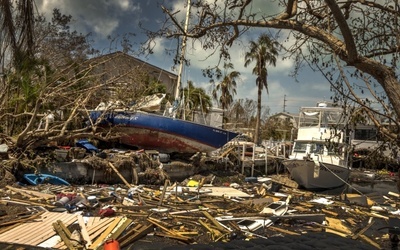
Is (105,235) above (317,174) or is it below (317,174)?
below

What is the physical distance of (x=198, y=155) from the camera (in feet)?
74.2

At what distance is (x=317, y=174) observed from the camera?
20875 mm

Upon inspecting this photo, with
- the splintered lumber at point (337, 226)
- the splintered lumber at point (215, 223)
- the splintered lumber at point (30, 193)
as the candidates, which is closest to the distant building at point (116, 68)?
the splintered lumber at point (30, 193)

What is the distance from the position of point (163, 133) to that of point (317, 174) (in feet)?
29.2

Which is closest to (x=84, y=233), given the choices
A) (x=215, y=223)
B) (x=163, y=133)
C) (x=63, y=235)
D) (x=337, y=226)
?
(x=63, y=235)

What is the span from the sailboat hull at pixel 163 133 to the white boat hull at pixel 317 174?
4494 mm

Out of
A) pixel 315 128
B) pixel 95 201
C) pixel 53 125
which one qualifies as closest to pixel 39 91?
pixel 53 125

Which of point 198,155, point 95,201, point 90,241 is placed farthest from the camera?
point 198,155

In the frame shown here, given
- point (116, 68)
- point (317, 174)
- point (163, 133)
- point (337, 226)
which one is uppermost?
point (116, 68)

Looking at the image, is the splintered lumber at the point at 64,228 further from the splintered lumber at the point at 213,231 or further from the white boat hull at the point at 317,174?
the white boat hull at the point at 317,174

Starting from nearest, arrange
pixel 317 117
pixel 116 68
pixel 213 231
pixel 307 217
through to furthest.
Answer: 1. pixel 213 231
2. pixel 307 217
3. pixel 116 68
4. pixel 317 117

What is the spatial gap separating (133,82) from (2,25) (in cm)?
1346

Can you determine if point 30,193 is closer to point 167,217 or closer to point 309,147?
point 167,217

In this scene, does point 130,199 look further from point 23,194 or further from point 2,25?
point 2,25
